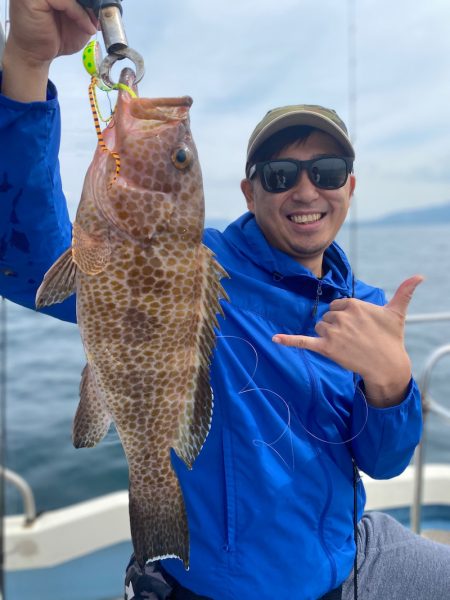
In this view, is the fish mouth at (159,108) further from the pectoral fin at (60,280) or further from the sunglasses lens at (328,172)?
the sunglasses lens at (328,172)

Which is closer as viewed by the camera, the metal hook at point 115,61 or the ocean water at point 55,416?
the metal hook at point 115,61

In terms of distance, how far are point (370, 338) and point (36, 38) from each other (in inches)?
52.2

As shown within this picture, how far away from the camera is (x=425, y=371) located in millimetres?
3178

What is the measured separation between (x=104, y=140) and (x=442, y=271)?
2109cm

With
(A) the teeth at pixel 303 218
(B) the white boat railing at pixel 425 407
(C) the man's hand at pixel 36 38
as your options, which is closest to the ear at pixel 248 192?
(A) the teeth at pixel 303 218

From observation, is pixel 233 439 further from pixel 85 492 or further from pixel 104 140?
pixel 85 492

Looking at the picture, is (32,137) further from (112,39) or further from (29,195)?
(112,39)

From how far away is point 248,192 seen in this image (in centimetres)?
252

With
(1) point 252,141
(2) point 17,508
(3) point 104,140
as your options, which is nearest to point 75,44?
(3) point 104,140

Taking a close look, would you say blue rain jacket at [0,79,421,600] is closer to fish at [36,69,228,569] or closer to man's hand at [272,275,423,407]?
man's hand at [272,275,423,407]

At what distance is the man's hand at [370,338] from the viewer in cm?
161

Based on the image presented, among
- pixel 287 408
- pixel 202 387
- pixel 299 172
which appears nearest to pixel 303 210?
pixel 299 172

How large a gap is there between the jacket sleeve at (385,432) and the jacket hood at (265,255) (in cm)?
57

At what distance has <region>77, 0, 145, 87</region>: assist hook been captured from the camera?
Answer: 119 centimetres
